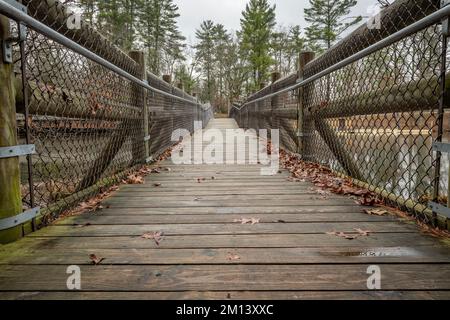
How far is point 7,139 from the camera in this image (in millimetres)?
1588

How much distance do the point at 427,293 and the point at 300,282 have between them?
18.7 inches

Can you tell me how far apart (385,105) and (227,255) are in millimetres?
1737

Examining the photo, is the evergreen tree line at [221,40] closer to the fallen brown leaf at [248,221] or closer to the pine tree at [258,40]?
the pine tree at [258,40]

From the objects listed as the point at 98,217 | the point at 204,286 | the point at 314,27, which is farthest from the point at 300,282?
the point at 314,27

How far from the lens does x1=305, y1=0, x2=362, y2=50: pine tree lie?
86.0 feet

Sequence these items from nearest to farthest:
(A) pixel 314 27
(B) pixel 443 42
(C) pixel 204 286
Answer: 1. (C) pixel 204 286
2. (B) pixel 443 42
3. (A) pixel 314 27

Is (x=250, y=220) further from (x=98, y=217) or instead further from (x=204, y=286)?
(x=98, y=217)

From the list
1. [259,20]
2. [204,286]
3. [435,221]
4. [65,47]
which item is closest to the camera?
[204,286]

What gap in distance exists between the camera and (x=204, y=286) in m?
1.19

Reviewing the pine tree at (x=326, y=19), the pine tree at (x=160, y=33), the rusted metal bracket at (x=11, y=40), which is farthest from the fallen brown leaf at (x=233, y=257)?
the pine tree at (x=326, y=19)

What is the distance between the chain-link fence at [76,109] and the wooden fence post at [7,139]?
85mm

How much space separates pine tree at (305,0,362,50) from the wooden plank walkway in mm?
28132

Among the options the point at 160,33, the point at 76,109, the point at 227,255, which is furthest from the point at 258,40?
the point at 227,255

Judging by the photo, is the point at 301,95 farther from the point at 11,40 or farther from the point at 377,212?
the point at 11,40
